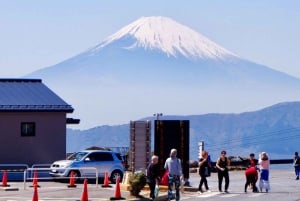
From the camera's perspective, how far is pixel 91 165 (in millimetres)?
44750

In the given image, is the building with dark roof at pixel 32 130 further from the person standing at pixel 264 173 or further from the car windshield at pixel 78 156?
the person standing at pixel 264 173

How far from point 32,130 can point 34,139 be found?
19.1 inches

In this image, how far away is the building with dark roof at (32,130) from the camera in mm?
50125

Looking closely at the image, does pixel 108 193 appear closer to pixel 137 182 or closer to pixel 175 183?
pixel 137 182

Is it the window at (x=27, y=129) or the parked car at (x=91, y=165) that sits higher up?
the window at (x=27, y=129)

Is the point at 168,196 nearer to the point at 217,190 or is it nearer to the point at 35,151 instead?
the point at 217,190

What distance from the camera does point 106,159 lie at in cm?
4528

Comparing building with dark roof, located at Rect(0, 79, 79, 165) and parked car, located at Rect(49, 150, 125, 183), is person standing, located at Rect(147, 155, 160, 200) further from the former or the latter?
building with dark roof, located at Rect(0, 79, 79, 165)

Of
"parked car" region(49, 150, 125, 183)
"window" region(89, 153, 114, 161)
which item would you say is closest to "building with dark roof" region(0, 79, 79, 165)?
"parked car" region(49, 150, 125, 183)

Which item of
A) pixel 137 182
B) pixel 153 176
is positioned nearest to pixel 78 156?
pixel 137 182

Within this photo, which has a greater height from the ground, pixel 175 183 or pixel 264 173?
pixel 264 173

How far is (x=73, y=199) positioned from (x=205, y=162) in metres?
6.71

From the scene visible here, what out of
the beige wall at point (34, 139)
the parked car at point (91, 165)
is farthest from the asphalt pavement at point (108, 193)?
the beige wall at point (34, 139)

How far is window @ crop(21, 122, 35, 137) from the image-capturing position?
166 ft
